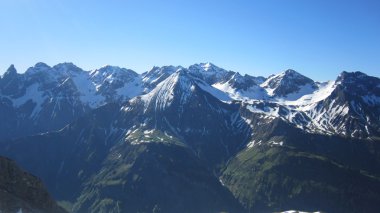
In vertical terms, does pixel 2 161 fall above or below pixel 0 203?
above

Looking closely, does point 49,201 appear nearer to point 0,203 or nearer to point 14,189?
point 14,189

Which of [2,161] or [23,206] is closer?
[23,206]

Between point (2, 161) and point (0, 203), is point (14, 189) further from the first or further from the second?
point (0, 203)

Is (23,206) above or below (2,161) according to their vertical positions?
below

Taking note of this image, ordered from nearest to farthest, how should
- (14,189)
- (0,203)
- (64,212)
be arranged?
(0,203)
(14,189)
(64,212)

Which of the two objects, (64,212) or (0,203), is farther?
(64,212)

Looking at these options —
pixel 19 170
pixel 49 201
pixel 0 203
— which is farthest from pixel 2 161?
pixel 0 203

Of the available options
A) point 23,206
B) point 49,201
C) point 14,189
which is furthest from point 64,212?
point 23,206

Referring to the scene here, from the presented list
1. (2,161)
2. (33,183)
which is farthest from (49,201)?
(2,161)

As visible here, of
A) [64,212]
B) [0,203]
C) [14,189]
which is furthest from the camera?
[64,212]
